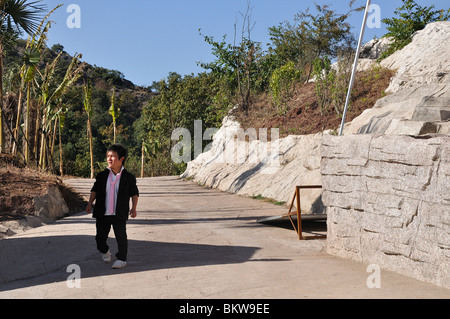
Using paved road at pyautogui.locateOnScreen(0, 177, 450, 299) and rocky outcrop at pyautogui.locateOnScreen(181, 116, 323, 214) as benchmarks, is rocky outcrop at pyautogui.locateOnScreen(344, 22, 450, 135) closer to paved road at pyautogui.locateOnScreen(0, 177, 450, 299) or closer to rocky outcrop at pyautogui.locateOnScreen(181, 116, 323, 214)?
rocky outcrop at pyautogui.locateOnScreen(181, 116, 323, 214)

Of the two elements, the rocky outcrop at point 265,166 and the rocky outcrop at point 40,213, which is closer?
the rocky outcrop at point 40,213

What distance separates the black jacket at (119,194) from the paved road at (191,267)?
2.10ft

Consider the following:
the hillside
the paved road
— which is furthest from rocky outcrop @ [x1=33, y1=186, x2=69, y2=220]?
the hillside

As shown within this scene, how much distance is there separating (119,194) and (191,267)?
1178 mm

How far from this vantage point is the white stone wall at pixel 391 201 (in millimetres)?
4605

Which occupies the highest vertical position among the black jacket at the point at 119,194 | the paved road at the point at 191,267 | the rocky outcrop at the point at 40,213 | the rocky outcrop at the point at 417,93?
the rocky outcrop at the point at 417,93

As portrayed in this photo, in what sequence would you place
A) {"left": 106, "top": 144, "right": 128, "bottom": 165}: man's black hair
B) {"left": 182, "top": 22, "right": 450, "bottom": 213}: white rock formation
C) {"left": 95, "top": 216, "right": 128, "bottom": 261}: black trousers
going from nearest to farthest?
{"left": 95, "top": 216, "right": 128, "bottom": 261}: black trousers
{"left": 106, "top": 144, "right": 128, "bottom": 165}: man's black hair
{"left": 182, "top": 22, "right": 450, "bottom": 213}: white rock formation

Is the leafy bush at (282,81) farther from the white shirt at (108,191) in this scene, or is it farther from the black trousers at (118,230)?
the black trousers at (118,230)

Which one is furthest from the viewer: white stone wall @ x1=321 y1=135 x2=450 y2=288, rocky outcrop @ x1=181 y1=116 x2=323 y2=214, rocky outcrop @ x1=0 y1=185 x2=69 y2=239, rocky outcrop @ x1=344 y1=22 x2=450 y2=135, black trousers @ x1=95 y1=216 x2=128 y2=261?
rocky outcrop @ x1=181 y1=116 x2=323 y2=214

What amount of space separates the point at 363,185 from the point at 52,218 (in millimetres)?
6419

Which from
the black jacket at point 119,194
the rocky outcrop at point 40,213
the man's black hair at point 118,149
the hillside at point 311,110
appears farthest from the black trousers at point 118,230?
the hillside at point 311,110

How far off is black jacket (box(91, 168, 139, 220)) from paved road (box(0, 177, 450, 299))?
Result: 2.10 feet

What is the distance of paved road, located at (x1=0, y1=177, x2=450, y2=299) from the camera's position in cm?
431

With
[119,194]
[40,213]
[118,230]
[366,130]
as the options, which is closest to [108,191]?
[119,194]
